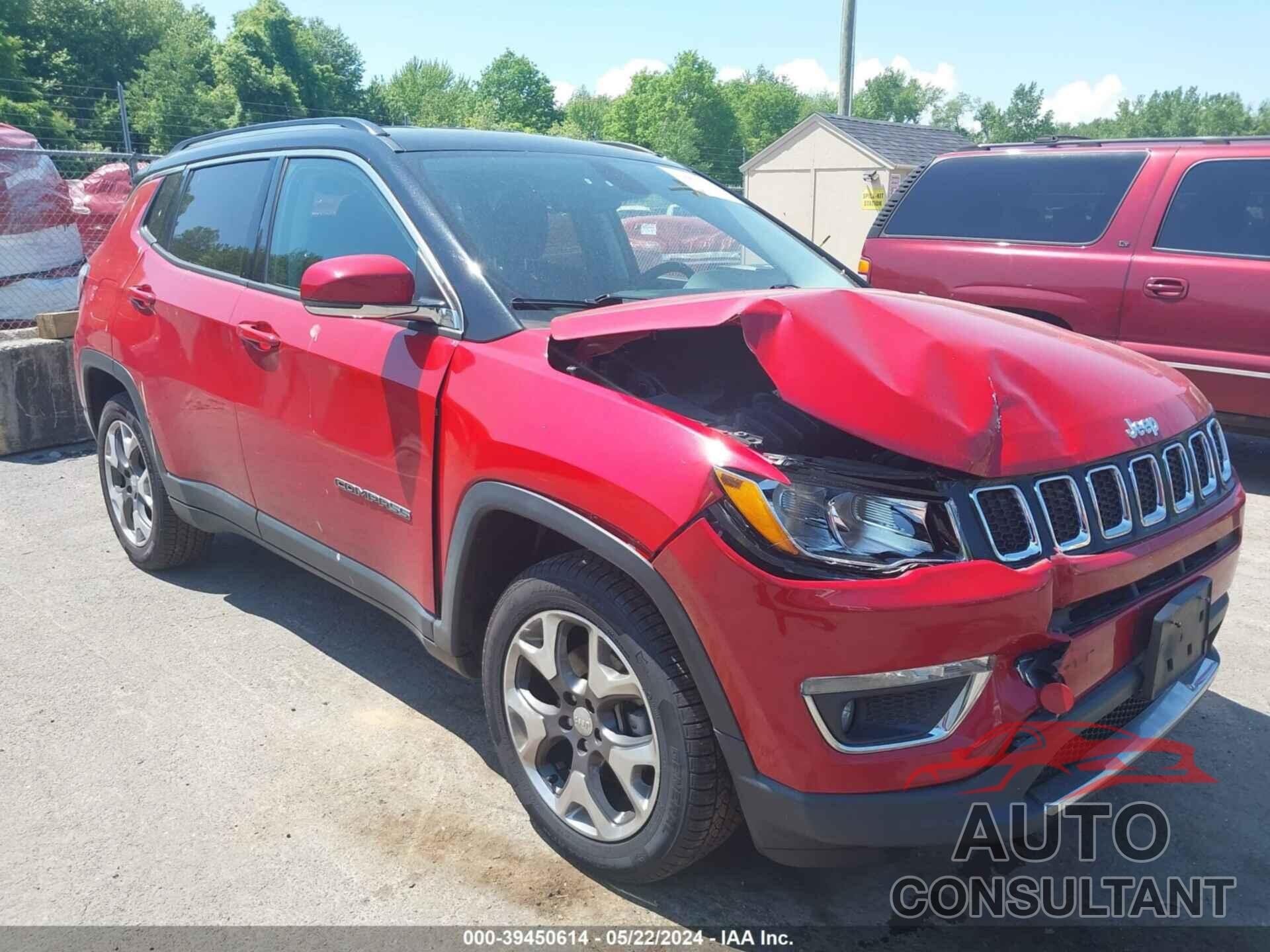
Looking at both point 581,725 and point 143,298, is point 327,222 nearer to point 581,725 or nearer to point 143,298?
point 143,298

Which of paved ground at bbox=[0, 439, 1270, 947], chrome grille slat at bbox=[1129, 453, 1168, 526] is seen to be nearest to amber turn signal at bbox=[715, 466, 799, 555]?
paved ground at bbox=[0, 439, 1270, 947]

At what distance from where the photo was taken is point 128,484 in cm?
480

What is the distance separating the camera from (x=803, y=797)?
2.15 meters

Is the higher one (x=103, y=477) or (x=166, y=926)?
(x=103, y=477)

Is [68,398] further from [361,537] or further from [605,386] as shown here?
[605,386]

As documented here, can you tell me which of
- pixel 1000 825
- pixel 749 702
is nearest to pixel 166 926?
pixel 749 702

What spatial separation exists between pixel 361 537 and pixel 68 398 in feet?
17.0

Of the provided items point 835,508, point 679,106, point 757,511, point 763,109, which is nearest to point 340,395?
point 757,511

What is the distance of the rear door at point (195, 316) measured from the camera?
3826mm

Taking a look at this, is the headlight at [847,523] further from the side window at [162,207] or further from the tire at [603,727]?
the side window at [162,207]

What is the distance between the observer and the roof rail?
11.1 ft

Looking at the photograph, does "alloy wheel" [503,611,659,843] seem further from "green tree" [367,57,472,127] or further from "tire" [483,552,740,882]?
"green tree" [367,57,472,127]

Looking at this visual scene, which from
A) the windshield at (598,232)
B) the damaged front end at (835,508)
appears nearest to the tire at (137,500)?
the windshield at (598,232)

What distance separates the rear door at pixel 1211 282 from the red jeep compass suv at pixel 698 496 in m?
3.33
